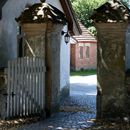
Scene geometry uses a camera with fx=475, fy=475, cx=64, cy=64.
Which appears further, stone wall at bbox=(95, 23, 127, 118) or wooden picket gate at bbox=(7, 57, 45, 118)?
wooden picket gate at bbox=(7, 57, 45, 118)

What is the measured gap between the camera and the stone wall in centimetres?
1172

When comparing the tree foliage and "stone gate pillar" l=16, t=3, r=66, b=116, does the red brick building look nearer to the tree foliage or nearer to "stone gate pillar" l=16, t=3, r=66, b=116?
the tree foliage

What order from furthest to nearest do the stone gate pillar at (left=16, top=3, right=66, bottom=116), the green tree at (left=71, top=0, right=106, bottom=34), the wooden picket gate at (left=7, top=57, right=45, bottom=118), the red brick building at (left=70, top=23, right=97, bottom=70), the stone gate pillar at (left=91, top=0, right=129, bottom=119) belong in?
1. the green tree at (left=71, top=0, right=106, bottom=34)
2. the red brick building at (left=70, top=23, right=97, bottom=70)
3. the stone gate pillar at (left=16, top=3, right=66, bottom=116)
4. the wooden picket gate at (left=7, top=57, right=45, bottom=118)
5. the stone gate pillar at (left=91, top=0, right=129, bottom=119)

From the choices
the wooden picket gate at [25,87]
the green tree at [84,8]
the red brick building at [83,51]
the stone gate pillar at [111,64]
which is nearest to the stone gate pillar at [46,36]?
the wooden picket gate at [25,87]

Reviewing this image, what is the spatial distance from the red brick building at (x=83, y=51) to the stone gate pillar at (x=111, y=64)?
1309 inches

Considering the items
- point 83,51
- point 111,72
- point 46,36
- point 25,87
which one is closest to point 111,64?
point 111,72

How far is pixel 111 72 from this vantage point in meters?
11.8

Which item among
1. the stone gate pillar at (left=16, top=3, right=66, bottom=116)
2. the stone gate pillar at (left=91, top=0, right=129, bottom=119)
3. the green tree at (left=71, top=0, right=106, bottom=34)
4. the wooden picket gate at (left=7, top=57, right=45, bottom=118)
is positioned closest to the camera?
the stone gate pillar at (left=91, top=0, right=129, bottom=119)

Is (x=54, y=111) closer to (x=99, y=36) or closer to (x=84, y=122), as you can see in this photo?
(x=84, y=122)

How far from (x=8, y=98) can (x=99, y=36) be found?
8.96 feet

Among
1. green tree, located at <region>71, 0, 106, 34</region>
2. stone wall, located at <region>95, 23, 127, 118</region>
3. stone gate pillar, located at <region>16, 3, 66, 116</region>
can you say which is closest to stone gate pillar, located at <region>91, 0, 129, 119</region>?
stone wall, located at <region>95, 23, 127, 118</region>

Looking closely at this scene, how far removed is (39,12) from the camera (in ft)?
41.1

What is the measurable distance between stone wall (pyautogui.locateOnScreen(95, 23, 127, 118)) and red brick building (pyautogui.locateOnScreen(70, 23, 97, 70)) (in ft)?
109

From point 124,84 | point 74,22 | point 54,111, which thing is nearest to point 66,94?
point 74,22
